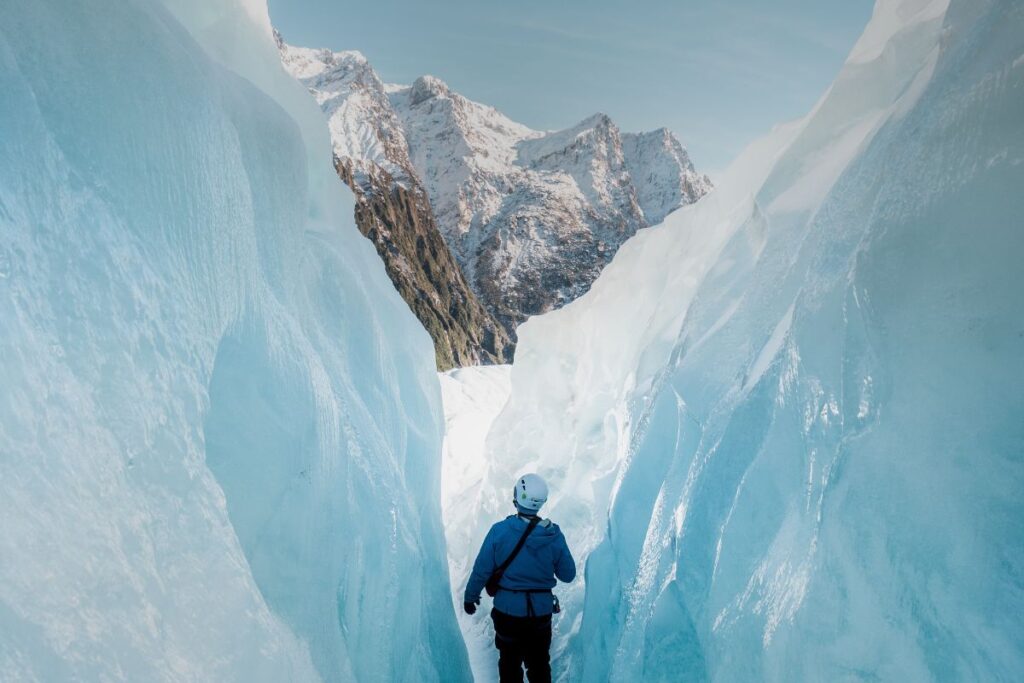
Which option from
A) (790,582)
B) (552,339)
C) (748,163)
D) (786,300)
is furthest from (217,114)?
(552,339)

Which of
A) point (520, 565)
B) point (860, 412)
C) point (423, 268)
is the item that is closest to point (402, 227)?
point (423, 268)

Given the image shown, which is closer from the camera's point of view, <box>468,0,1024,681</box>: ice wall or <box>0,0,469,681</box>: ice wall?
<box>0,0,469,681</box>: ice wall

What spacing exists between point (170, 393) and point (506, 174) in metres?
161

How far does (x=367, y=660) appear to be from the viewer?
3781 mm

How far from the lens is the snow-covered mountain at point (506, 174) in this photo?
123 m

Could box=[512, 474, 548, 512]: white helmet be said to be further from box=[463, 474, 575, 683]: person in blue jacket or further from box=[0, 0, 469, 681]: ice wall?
box=[0, 0, 469, 681]: ice wall

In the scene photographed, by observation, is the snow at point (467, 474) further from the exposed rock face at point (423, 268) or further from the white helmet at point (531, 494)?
the exposed rock face at point (423, 268)

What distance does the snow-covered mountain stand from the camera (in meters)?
123

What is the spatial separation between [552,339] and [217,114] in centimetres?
744

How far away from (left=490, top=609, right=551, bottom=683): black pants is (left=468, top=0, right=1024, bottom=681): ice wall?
0.74 meters

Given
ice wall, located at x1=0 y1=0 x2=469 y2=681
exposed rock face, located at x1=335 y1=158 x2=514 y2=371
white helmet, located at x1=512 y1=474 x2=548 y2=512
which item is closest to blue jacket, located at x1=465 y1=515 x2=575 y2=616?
white helmet, located at x1=512 y1=474 x2=548 y2=512

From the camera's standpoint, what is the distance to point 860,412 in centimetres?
306

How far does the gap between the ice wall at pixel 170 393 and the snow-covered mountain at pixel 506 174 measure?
96.6m

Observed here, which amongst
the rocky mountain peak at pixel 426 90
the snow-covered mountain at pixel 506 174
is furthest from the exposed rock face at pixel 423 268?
the rocky mountain peak at pixel 426 90
